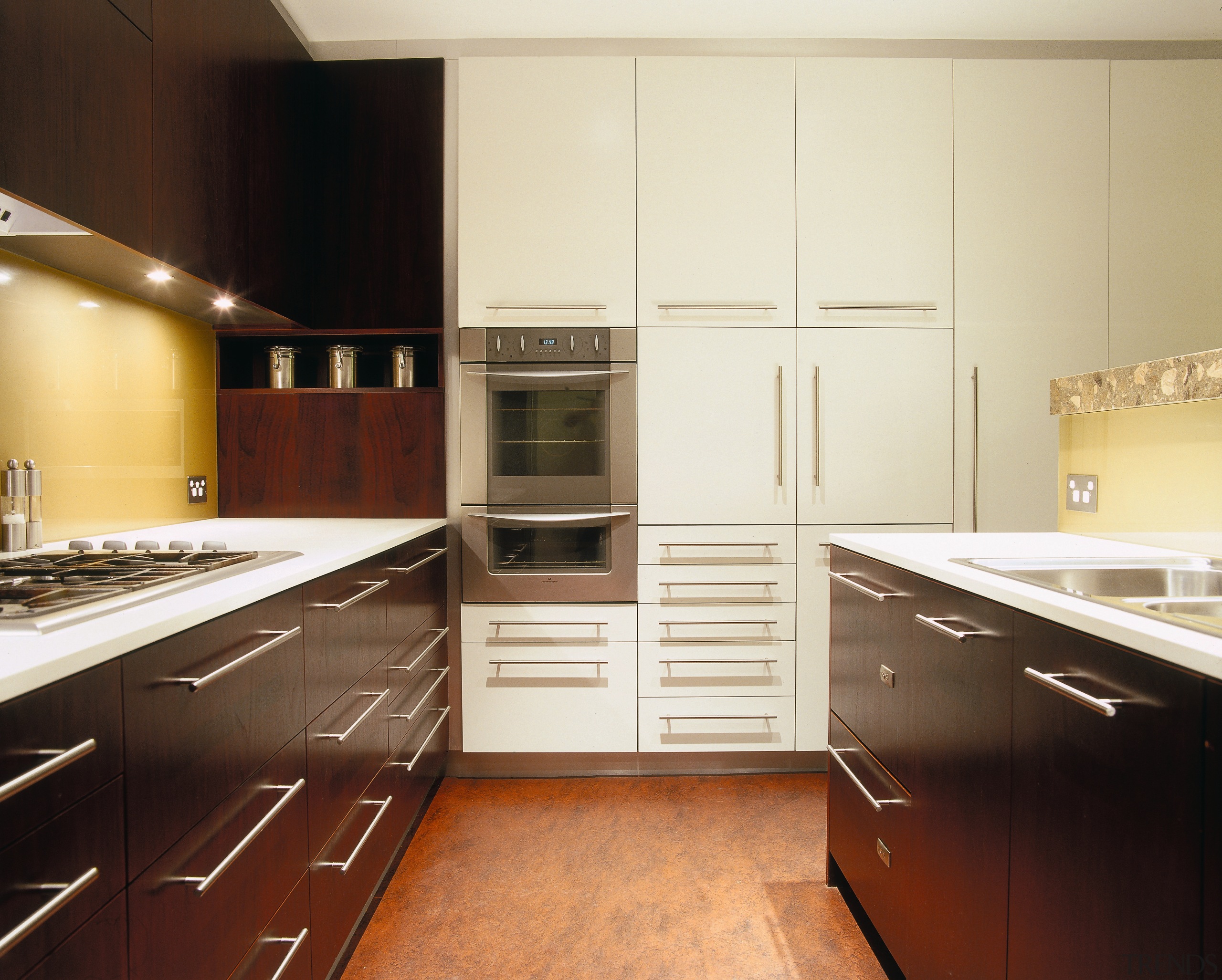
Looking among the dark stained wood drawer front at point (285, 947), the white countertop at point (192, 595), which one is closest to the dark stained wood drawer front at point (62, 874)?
the white countertop at point (192, 595)

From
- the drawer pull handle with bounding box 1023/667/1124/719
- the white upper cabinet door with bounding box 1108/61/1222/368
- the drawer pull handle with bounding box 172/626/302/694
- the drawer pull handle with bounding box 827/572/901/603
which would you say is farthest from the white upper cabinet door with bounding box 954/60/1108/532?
the drawer pull handle with bounding box 172/626/302/694

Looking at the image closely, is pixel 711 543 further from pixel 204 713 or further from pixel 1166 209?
pixel 1166 209

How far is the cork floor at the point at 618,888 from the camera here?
4.87ft

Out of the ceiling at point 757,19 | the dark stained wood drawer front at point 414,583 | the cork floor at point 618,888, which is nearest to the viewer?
the cork floor at point 618,888

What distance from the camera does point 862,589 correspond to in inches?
58.4

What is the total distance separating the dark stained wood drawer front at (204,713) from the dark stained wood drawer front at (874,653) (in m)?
1.19

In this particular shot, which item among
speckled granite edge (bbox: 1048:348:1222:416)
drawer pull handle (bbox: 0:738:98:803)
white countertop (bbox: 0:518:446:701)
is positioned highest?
speckled granite edge (bbox: 1048:348:1222:416)

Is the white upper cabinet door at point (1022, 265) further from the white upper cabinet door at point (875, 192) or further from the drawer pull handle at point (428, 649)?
the drawer pull handle at point (428, 649)

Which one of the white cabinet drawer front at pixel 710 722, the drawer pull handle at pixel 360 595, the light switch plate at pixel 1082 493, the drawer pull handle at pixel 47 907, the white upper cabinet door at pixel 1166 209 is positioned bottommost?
the white cabinet drawer front at pixel 710 722

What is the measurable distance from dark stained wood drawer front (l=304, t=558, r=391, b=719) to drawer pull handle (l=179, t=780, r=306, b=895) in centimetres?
14

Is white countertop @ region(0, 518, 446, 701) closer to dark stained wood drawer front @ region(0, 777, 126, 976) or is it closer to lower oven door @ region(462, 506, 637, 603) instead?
dark stained wood drawer front @ region(0, 777, 126, 976)

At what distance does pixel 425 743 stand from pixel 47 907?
1.48 meters

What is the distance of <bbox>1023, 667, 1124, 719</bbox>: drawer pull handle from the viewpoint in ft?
2.46

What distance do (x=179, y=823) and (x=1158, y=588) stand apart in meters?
1.73
